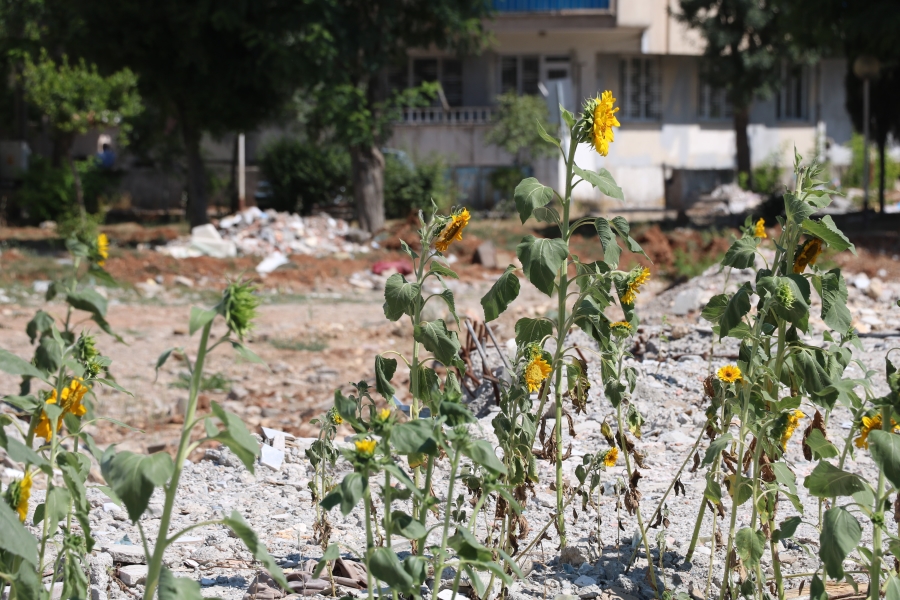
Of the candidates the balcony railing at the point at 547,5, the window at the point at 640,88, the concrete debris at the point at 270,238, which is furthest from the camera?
the window at the point at 640,88

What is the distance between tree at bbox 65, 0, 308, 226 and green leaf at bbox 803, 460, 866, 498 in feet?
48.2

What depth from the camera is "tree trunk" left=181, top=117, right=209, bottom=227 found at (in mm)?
18453

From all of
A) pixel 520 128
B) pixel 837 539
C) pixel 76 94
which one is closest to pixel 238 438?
pixel 837 539

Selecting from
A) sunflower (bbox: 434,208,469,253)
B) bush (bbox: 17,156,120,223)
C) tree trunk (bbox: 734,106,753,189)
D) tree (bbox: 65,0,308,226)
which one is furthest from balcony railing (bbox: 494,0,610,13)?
sunflower (bbox: 434,208,469,253)

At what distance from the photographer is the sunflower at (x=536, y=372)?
8.06 feet

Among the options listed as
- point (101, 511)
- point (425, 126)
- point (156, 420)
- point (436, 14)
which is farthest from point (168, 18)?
point (101, 511)

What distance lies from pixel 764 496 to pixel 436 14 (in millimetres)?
15322

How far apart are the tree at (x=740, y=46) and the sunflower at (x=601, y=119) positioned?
22.3 metres

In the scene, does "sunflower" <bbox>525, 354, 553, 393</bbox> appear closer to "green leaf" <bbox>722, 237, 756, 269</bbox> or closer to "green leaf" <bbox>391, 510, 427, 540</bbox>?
"green leaf" <bbox>722, 237, 756, 269</bbox>

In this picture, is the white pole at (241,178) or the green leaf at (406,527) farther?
the white pole at (241,178)

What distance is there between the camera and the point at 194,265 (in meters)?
13.9

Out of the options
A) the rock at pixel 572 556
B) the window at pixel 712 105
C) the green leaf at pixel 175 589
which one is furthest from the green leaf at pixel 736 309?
the window at pixel 712 105

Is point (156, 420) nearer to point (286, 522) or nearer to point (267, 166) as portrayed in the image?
point (286, 522)

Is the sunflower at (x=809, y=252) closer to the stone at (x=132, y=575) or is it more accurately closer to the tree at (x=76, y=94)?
the stone at (x=132, y=575)
